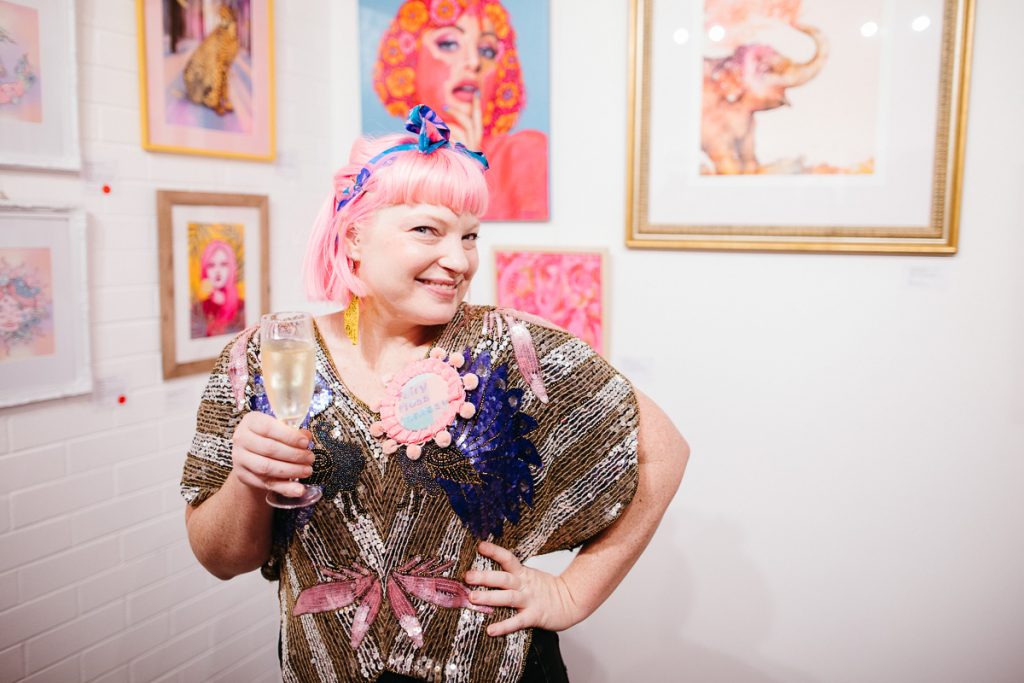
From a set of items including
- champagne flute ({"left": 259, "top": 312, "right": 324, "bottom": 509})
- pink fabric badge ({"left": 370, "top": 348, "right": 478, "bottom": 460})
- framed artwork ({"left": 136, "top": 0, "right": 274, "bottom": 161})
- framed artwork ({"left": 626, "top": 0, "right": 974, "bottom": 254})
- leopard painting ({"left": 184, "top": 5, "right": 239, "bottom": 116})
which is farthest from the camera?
leopard painting ({"left": 184, "top": 5, "right": 239, "bottom": 116})

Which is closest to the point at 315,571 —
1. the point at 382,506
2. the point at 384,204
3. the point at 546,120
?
the point at 382,506

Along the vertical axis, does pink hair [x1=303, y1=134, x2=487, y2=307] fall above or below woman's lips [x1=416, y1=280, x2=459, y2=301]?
above

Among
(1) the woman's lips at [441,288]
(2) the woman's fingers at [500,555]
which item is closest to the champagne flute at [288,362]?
(1) the woman's lips at [441,288]

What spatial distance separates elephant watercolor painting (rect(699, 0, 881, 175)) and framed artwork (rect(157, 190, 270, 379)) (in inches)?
55.1

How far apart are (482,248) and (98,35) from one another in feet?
3.88

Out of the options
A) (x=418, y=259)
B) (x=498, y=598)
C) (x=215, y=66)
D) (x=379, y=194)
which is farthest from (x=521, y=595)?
(x=215, y=66)

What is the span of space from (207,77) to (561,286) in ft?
3.99

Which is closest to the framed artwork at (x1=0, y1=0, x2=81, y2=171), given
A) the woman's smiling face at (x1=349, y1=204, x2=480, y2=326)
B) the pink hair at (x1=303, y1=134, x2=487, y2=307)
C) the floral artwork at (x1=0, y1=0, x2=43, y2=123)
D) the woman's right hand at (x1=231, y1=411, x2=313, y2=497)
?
the floral artwork at (x1=0, y1=0, x2=43, y2=123)

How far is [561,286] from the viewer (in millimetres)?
2238

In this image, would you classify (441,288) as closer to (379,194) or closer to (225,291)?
(379,194)

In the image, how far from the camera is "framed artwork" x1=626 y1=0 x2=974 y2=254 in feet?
5.78

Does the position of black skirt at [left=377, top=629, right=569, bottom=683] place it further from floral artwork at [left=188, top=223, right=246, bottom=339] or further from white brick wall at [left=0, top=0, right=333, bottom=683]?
floral artwork at [left=188, top=223, right=246, bottom=339]

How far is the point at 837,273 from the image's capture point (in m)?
1.90

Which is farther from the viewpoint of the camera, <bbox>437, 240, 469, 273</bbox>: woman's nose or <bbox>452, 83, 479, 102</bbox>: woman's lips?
<bbox>452, 83, 479, 102</bbox>: woman's lips
